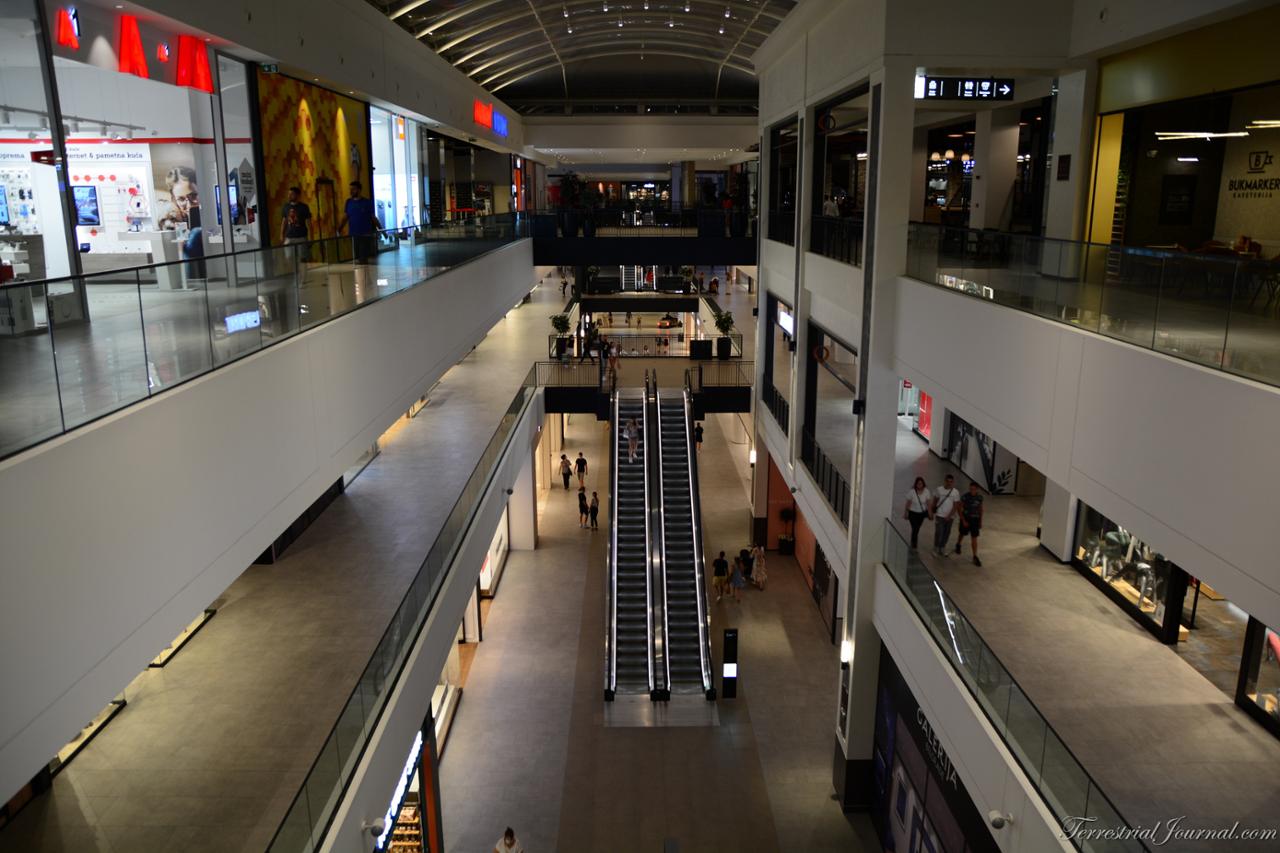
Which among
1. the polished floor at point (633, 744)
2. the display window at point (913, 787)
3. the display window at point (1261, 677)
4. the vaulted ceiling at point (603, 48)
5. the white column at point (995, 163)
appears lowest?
the polished floor at point (633, 744)

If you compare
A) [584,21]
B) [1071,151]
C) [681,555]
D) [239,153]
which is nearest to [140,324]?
[239,153]

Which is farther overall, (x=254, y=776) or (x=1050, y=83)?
(x=1050, y=83)

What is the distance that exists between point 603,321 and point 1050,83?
35.4 metres

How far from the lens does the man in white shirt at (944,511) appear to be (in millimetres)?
12281

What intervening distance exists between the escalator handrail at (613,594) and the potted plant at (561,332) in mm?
4285

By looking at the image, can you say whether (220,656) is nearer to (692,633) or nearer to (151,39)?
(151,39)

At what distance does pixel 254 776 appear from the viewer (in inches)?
319

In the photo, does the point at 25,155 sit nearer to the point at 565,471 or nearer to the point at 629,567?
the point at 629,567

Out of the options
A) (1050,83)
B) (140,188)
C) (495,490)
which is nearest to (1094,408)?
(1050,83)

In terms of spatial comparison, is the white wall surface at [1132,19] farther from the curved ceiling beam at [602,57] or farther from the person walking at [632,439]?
the curved ceiling beam at [602,57]

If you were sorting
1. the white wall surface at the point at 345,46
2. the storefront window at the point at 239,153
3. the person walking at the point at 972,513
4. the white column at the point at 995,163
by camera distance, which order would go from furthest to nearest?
the white column at the point at 995,163 → the person walking at the point at 972,513 → the storefront window at the point at 239,153 → the white wall surface at the point at 345,46

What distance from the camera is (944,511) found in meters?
12.4

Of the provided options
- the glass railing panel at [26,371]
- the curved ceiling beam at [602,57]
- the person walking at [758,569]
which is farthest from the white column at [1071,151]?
the curved ceiling beam at [602,57]

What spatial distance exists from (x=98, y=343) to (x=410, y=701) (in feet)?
19.4
